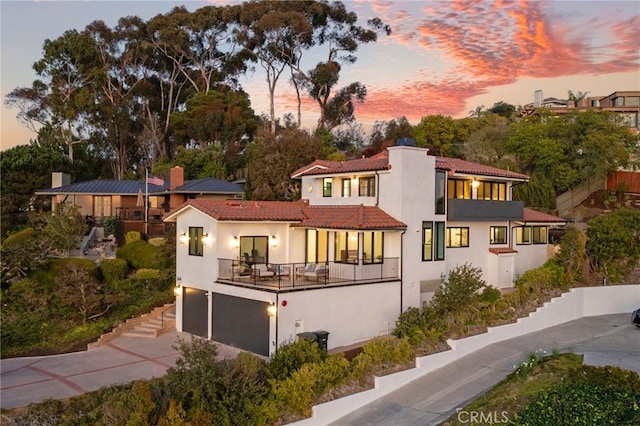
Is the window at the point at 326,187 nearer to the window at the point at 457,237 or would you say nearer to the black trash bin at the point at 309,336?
the window at the point at 457,237

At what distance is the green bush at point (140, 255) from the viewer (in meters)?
27.8

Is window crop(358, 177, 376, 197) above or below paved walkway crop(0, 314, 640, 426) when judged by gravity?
above

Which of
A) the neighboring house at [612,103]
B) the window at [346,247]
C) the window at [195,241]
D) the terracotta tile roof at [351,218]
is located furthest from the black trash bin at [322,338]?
the neighboring house at [612,103]

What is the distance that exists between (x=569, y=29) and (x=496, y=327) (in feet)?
47.5

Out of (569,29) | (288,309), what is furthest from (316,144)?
(288,309)

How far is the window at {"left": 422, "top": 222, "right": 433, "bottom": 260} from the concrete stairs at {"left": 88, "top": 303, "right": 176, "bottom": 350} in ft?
34.9

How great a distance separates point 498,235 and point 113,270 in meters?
18.6

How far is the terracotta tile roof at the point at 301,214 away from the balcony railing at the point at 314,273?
152cm

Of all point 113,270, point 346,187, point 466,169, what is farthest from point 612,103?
point 113,270

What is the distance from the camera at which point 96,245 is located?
1342 inches

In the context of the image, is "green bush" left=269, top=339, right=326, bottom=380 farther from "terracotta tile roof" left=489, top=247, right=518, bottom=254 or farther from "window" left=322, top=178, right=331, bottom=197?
"terracotta tile roof" left=489, top=247, right=518, bottom=254

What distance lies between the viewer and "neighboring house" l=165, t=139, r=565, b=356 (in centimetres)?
1861

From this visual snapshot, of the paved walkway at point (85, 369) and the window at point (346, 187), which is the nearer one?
the paved walkway at point (85, 369)

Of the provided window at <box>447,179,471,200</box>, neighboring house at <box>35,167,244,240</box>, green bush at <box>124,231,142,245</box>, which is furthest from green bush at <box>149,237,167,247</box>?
window at <box>447,179,471,200</box>
